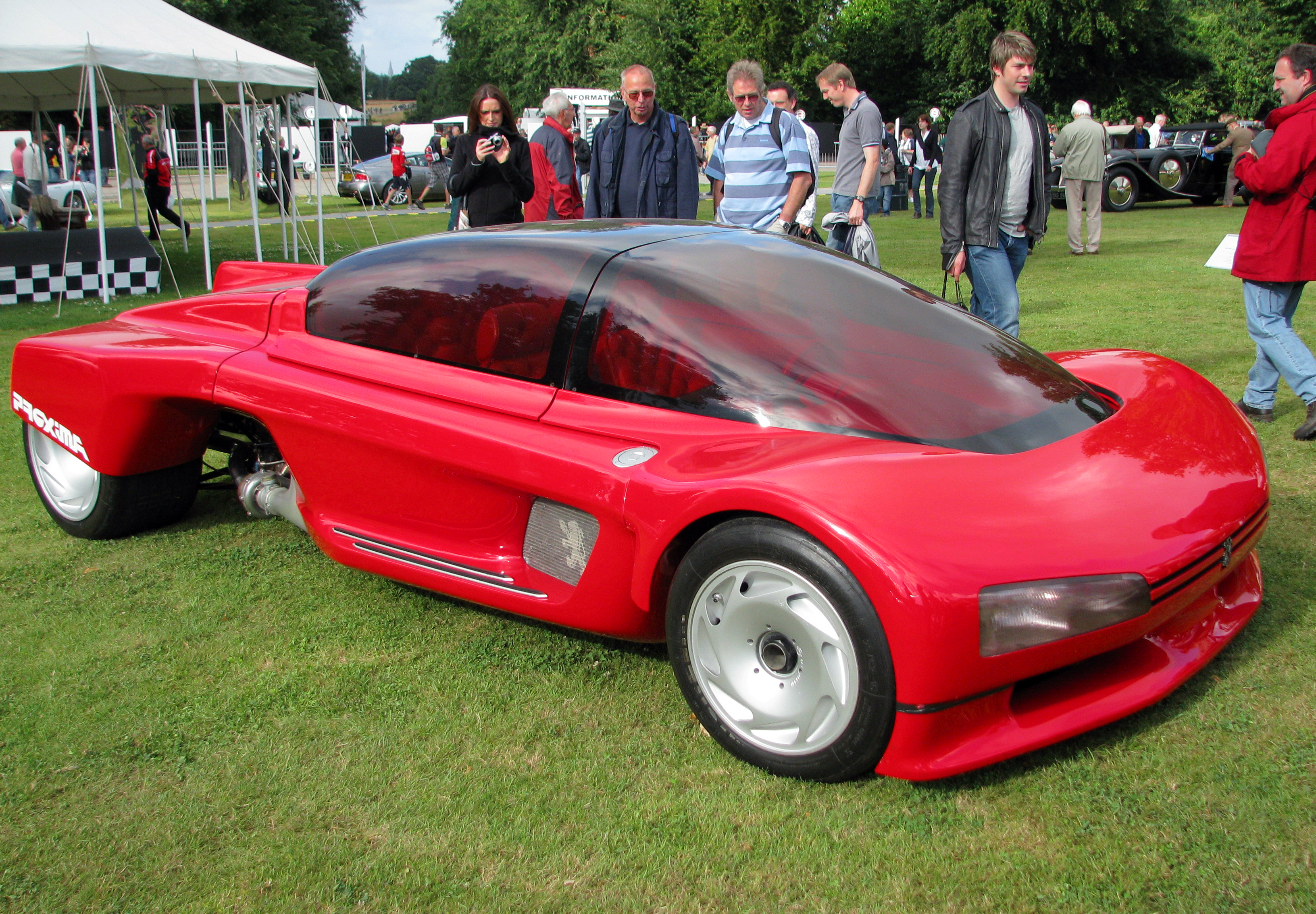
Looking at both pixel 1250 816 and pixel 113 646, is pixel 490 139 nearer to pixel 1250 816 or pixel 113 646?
pixel 113 646

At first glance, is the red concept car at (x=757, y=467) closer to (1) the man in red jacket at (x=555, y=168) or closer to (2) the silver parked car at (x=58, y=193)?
(1) the man in red jacket at (x=555, y=168)

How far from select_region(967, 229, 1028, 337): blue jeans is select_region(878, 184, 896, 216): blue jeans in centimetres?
1317

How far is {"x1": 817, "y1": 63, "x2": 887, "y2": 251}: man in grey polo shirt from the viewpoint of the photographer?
23.5 feet

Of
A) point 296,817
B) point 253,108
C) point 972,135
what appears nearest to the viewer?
point 296,817

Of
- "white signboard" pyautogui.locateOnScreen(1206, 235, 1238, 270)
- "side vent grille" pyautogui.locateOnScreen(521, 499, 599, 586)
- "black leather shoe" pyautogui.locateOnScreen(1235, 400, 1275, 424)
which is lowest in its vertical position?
"black leather shoe" pyautogui.locateOnScreen(1235, 400, 1275, 424)

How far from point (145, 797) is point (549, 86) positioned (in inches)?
2359

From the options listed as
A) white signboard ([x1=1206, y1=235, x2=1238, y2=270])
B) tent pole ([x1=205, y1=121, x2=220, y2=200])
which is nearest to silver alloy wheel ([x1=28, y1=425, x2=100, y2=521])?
white signboard ([x1=1206, y1=235, x2=1238, y2=270])

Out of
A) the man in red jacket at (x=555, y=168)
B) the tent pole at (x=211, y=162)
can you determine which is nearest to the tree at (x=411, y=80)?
the tent pole at (x=211, y=162)

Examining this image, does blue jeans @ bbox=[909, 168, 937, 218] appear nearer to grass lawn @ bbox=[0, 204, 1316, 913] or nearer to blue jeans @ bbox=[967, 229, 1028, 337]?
blue jeans @ bbox=[967, 229, 1028, 337]

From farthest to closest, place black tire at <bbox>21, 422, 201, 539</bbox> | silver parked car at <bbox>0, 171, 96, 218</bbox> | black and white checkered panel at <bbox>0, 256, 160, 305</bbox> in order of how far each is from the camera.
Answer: silver parked car at <bbox>0, 171, 96, 218</bbox>, black and white checkered panel at <bbox>0, 256, 160, 305</bbox>, black tire at <bbox>21, 422, 201, 539</bbox>

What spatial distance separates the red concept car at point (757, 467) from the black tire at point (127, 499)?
0.20 meters

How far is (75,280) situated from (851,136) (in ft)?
26.2

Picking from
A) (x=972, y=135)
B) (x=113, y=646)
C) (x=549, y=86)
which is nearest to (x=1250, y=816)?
(x=113, y=646)

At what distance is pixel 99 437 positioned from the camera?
3.60m
